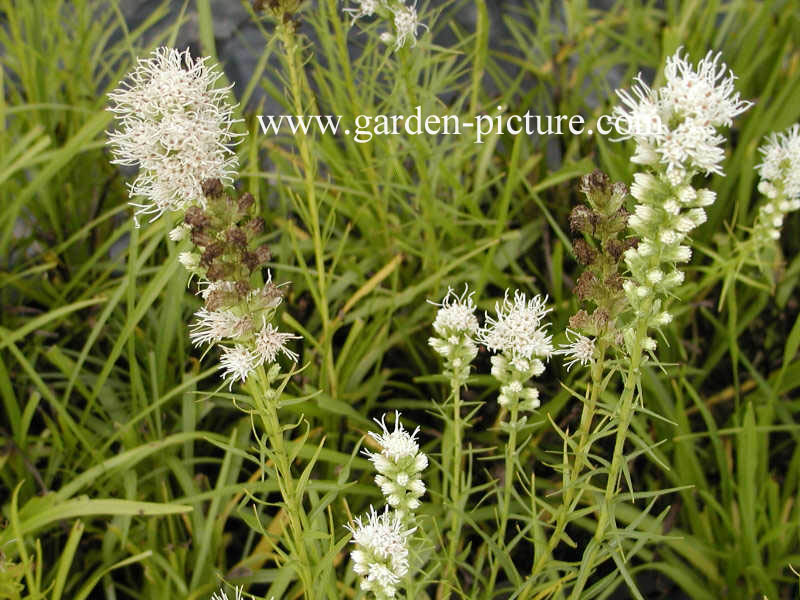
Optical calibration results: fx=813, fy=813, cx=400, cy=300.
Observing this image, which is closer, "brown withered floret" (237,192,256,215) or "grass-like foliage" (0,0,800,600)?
"brown withered floret" (237,192,256,215)

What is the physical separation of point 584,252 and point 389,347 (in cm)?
152

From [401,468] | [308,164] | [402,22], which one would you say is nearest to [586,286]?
[401,468]

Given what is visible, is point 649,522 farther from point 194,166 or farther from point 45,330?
point 45,330

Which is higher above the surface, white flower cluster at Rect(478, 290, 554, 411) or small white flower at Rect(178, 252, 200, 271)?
small white flower at Rect(178, 252, 200, 271)

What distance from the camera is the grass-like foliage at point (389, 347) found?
1.36 meters

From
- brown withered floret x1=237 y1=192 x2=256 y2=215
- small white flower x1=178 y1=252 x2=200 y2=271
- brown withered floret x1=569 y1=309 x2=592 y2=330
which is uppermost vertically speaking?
brown withered floret x1=237 y1=192 x2=256 y2=215

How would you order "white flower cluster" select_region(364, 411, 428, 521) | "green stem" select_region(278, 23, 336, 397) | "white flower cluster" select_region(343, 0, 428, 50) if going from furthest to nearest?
1. "white flower cluster" select_region(343, 0, 428, 50)
2. "green stem" select_region(278, 23, 336, 397)
3. "white flower cluster" select_region(364, 411, 428, 521)

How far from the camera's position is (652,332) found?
267 cm

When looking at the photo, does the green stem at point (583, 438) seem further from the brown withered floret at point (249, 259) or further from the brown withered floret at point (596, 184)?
the brown withered floret at point (249, 259)

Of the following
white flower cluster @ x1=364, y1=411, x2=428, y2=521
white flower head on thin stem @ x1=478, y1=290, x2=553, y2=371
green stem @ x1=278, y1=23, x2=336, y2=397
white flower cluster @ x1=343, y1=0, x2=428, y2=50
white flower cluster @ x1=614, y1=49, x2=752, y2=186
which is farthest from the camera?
white flower cluster @ x1=343, y1=0, x2=428, y2=50

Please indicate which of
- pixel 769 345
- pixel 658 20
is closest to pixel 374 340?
pixel 769 345

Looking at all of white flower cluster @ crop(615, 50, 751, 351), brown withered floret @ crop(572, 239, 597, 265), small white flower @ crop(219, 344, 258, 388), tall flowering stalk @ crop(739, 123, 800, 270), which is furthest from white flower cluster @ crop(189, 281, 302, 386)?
tall flowering stalk @ crop(739, 123, 800, 270)

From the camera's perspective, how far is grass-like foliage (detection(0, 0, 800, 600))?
4.47 feet

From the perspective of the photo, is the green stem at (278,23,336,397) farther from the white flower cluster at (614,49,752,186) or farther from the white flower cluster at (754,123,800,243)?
the white flower cluster at (754,123,800,243)
